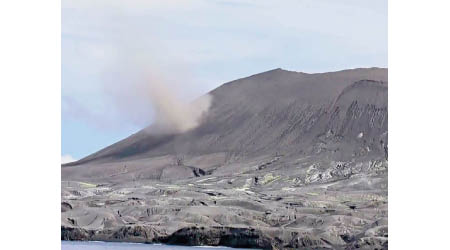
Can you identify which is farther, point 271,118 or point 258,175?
point 271,118

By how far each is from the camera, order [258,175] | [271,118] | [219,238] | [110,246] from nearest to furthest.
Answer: [110,246]
[219,238]
[258,175]
[271,118]

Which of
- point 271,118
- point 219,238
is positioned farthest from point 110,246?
point 271,118

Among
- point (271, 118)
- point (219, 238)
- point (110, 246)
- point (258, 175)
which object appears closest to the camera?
point (110, 246)

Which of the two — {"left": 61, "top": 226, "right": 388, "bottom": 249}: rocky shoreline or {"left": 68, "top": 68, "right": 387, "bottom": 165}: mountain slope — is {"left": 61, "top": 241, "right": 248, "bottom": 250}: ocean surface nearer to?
{"left": 61, "top": 226, "right": 388, "bottom": 249}: rocky shoreline

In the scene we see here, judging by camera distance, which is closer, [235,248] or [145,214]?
[235,248]

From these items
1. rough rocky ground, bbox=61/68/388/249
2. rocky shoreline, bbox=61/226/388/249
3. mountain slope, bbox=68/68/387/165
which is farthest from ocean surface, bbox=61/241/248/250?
mountain slope, bbox=68/68/387/165

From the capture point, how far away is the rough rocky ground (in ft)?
99.7

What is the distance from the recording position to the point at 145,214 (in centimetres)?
3425

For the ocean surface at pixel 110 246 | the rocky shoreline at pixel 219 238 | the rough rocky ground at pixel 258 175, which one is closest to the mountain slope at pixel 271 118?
the rough rocky ground at pixel 258 175

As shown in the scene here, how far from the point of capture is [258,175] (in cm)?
3809

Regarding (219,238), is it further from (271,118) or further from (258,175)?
(271,118)
